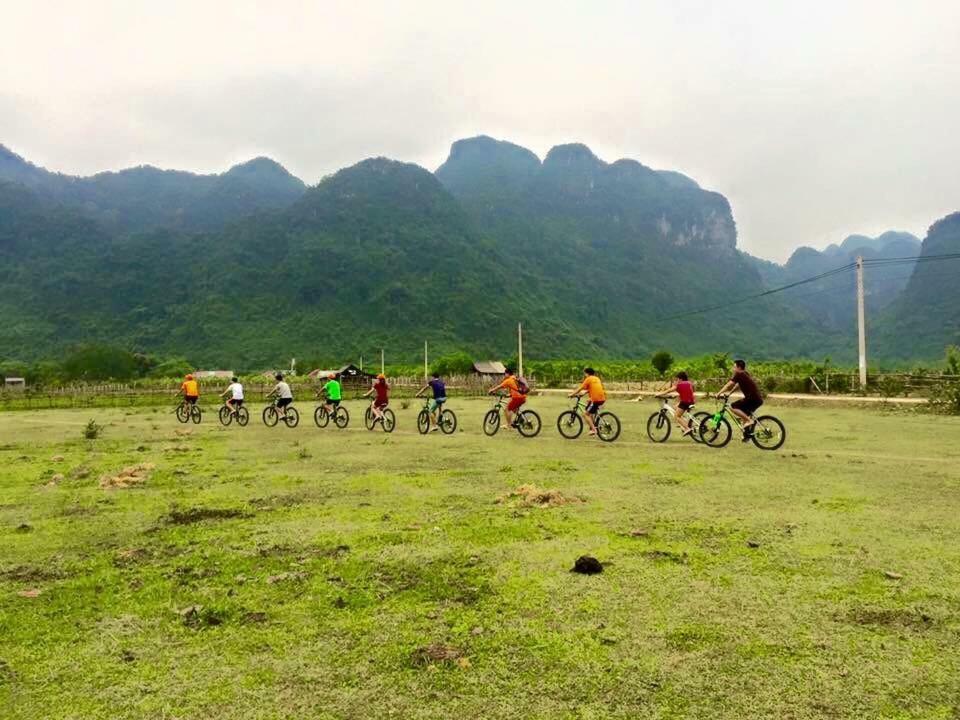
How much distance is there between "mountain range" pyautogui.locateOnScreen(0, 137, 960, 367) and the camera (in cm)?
11894

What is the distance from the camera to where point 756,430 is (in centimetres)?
1391

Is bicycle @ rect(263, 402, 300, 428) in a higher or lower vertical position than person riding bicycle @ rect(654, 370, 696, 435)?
lower

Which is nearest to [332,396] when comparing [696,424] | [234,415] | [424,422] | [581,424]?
[424,422]

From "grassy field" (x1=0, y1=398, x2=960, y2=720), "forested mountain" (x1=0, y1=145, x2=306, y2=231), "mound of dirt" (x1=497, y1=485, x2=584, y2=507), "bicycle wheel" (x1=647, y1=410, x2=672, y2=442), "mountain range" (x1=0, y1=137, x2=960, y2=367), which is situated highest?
"forested mountain" (x1=0, y1=145, x2=306, y2=231)

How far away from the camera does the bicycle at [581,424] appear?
15750mm

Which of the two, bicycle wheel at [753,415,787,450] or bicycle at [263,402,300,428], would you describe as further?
bicycle at [263,402,300,428]

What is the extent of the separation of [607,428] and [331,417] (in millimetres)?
9835

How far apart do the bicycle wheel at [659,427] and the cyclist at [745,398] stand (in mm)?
1938

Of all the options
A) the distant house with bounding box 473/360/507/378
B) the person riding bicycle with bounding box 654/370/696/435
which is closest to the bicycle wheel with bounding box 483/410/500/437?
the person riding bicycle with bounding box 654/370/696/435

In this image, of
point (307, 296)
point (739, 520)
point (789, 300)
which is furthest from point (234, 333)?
point (789, 300)

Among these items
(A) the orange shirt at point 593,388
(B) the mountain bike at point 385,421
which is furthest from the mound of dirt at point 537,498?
(B) the mountain bike at point 385,421

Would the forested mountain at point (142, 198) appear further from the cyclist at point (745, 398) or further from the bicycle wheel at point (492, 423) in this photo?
the cyclist at point (745, 398)

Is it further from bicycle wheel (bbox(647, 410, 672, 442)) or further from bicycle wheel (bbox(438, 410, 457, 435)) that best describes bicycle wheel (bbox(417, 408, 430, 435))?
bicycle wheel (bbox(647, 410, 672, 442))

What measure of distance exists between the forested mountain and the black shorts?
17526 cm
